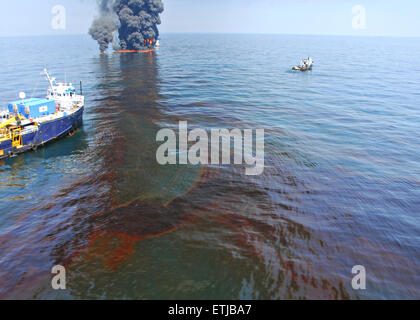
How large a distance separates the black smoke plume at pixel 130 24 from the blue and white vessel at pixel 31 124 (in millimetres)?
134163

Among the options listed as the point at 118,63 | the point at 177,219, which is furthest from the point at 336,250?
the point at 118,63

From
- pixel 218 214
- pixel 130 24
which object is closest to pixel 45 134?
pixel 218 214

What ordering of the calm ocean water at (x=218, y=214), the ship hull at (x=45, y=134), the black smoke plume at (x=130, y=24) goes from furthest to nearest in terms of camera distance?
the black smoke plume at (x=130, y=24), the ship hull at (x=45, y=134), the calm ocean water at (x=218, y=214)

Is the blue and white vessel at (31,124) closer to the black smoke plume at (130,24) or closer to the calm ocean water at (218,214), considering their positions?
the calm ocean water at (218,214)

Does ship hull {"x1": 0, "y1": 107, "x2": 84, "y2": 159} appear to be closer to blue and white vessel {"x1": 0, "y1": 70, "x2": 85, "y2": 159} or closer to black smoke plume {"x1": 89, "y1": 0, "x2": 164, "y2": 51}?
blue and white vessel {"x1": 0, "y1": 70, "x2": 85, "y2": 159}

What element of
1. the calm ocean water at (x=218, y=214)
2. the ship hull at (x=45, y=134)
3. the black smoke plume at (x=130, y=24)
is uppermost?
the black smoke plume at (x=130, y=24)

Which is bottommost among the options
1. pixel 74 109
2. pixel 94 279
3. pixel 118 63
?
pixel 94 279

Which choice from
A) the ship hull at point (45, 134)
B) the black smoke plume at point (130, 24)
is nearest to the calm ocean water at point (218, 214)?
the ship hull at point (45, 134)

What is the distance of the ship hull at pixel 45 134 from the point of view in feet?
134

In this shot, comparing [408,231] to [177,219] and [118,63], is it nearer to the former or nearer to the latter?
[177,219]

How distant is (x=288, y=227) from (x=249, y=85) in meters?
72.4

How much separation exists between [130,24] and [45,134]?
5656 inches

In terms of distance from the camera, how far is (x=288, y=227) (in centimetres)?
2658

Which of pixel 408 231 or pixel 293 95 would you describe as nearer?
pixel 408 231
